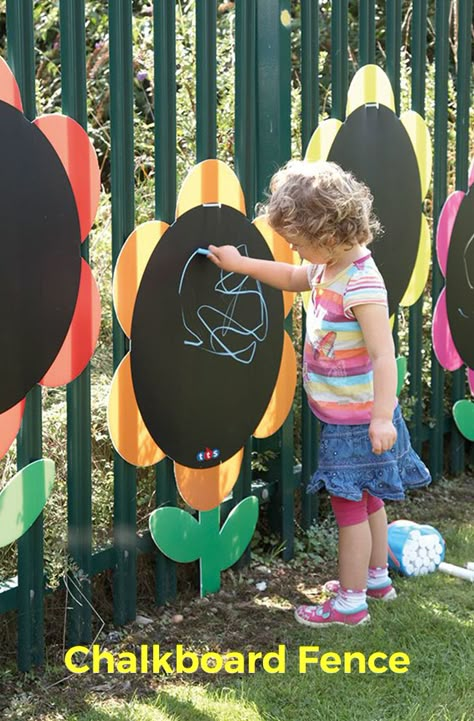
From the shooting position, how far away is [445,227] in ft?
14.8

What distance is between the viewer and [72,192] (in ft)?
8.83

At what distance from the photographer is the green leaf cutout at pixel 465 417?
472cm

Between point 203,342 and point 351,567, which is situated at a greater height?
point 203,342

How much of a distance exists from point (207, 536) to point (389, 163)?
176cm

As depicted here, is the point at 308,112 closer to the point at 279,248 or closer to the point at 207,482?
the point at 279,248

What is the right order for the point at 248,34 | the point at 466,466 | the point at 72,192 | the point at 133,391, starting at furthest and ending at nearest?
the point at 466,466
the point at 248,34
the point at 133,391
the point at 72,192

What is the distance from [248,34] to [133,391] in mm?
1329

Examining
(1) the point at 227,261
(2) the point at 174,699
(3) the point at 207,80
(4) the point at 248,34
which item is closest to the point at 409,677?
(2) the point at 174,699

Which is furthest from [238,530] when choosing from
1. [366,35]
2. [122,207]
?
[366,35]

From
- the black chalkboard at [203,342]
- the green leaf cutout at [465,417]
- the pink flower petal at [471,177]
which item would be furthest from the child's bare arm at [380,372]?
the pink flower petal at [471,177]

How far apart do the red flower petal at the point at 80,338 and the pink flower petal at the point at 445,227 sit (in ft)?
7.12

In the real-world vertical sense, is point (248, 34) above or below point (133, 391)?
above

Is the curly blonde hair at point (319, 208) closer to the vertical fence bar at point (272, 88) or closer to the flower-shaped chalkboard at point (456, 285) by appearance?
the vertical fence bar at point (272, 88)

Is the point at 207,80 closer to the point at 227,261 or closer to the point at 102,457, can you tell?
the point at 227,261
